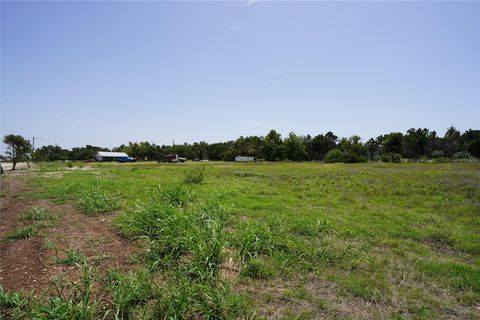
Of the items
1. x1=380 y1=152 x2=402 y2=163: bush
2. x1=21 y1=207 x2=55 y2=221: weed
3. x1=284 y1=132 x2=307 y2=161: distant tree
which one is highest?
x1=284 y1=132 x2=307 y2=161: distant tree

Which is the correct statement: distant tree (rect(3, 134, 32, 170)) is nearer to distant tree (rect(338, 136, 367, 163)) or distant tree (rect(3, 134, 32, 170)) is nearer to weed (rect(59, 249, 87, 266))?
weed (rect(59, 249, 87, 266))

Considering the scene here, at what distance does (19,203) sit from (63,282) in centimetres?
836

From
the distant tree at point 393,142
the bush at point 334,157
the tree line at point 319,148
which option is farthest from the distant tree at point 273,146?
the distant tree at point 393,142

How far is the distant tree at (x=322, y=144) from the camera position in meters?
99.5

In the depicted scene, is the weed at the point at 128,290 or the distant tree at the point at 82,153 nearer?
the weed at the point at 128,290

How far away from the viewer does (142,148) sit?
4141 inches

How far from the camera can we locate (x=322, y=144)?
326 feet

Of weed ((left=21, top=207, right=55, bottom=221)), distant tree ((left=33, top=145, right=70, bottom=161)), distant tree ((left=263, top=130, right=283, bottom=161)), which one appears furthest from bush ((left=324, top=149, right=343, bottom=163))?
distant tree ((left=33, top=145, right=70, bottom=161))

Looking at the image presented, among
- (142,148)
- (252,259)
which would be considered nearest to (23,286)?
(252,259)

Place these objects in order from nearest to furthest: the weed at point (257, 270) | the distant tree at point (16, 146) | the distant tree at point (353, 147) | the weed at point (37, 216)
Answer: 1. the weed at point (257, 270)
2. the weed at point (37, 216)
3. the distant tree at point (16, 146)
4. the distant tree at point (353, 147)

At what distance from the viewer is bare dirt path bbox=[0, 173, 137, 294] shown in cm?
433

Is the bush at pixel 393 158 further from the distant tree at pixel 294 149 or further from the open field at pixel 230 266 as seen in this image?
the open field at pixel 230 266

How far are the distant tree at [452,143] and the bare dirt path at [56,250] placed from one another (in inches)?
4267

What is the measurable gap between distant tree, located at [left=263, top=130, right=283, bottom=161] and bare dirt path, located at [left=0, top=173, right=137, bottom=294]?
80.2 m
